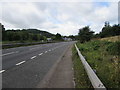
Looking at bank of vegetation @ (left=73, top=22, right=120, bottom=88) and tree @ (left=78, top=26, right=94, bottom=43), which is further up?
tree @ (left=78, top=26, right=94, bottom=43)

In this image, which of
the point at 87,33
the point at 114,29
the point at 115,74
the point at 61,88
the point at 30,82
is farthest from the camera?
the point at 114,29

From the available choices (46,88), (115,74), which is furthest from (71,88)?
(115,74)

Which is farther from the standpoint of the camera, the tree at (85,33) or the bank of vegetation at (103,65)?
the tree at (85,33)

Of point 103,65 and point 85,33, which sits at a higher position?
point 85,33

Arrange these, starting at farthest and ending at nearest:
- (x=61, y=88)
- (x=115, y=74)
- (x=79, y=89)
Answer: (x=115, y=74)
(x=61, y=88)
(x=79, y=89)

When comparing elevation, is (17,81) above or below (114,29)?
below

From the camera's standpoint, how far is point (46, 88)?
195 inches

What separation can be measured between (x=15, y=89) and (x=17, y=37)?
294 feet

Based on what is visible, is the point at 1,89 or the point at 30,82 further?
the point at 30,82

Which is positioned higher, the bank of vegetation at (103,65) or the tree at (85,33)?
the tree at (85,33)

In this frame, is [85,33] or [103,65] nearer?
[103,65]

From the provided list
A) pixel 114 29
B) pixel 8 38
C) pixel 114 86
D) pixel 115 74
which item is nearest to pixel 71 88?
pixel 114 86

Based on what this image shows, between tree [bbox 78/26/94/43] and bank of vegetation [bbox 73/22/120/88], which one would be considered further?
tree [bbox 78/26/94/43]

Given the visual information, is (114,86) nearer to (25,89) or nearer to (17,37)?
(25,89)
